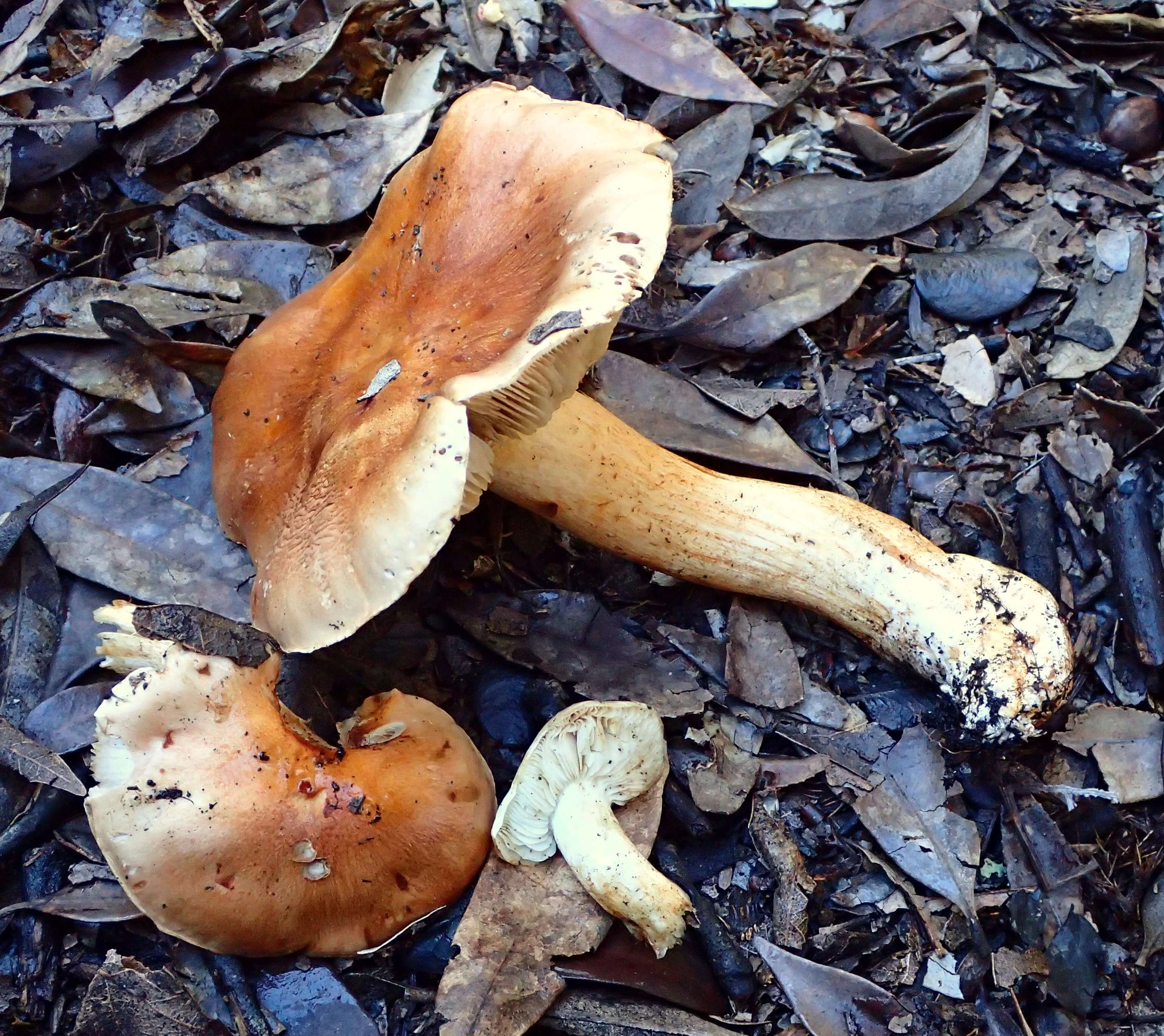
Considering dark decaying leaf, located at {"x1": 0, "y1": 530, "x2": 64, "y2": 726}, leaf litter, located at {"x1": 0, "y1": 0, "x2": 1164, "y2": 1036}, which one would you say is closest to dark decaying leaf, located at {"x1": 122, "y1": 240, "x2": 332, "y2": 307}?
leaf litter, located at {"x1": 0, "y1": 0, "x2": 1164, "y2": 1036}

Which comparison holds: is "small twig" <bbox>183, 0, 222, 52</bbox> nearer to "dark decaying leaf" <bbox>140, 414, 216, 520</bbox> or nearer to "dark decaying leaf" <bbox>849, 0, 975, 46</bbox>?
"dark decaying leaf" <bbox>140, 414, 216, 520</bbox>

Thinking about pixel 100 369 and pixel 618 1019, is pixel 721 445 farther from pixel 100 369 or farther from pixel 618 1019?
pixel 100 369

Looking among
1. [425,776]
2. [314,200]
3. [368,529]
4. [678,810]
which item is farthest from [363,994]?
[314,200]

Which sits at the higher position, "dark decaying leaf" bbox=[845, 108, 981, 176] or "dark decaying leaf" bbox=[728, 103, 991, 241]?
"dark decaying leaf" bbox=[845, 108, 981, 176]

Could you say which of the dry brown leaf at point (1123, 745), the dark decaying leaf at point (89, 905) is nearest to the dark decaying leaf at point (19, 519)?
the dark decaying leaf at point (89, 905)

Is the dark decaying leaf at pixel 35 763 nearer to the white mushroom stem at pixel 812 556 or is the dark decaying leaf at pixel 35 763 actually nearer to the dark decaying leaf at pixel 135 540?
the dark decaying leaf at pixel 135 540

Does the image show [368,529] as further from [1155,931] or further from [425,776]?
[1155,931]
